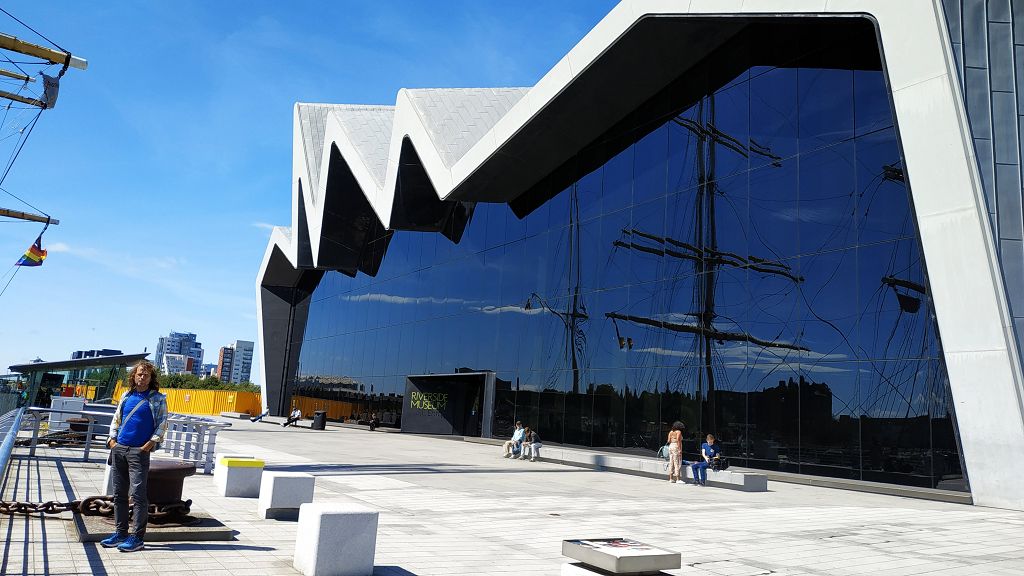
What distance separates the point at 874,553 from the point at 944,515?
4997mm

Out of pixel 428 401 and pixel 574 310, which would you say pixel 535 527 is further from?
pixel 428 401

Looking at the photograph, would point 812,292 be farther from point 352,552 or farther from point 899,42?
point 352,552

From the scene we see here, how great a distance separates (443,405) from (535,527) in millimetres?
24061

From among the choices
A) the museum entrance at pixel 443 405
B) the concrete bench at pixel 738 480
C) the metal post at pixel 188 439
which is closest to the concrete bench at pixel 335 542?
the metal post at pixel 188 439

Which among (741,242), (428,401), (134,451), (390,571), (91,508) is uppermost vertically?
(741,242)

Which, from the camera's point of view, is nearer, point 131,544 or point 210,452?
point 131,544

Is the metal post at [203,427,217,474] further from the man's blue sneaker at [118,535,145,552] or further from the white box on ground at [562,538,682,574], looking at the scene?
the white box on ground at [562,538,682,574]

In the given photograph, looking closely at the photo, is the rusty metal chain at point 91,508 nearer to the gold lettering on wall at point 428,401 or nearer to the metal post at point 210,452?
the metal post at point 210,452

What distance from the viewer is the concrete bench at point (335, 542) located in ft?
20.7

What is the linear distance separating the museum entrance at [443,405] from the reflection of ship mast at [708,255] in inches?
466

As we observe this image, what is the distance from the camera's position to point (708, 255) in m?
20.4

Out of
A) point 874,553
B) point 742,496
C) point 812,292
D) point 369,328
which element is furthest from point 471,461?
point 369,328

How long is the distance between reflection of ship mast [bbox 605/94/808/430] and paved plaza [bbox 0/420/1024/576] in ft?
12.3

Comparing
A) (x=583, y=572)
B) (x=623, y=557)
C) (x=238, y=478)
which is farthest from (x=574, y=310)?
(x=623, y=557)
